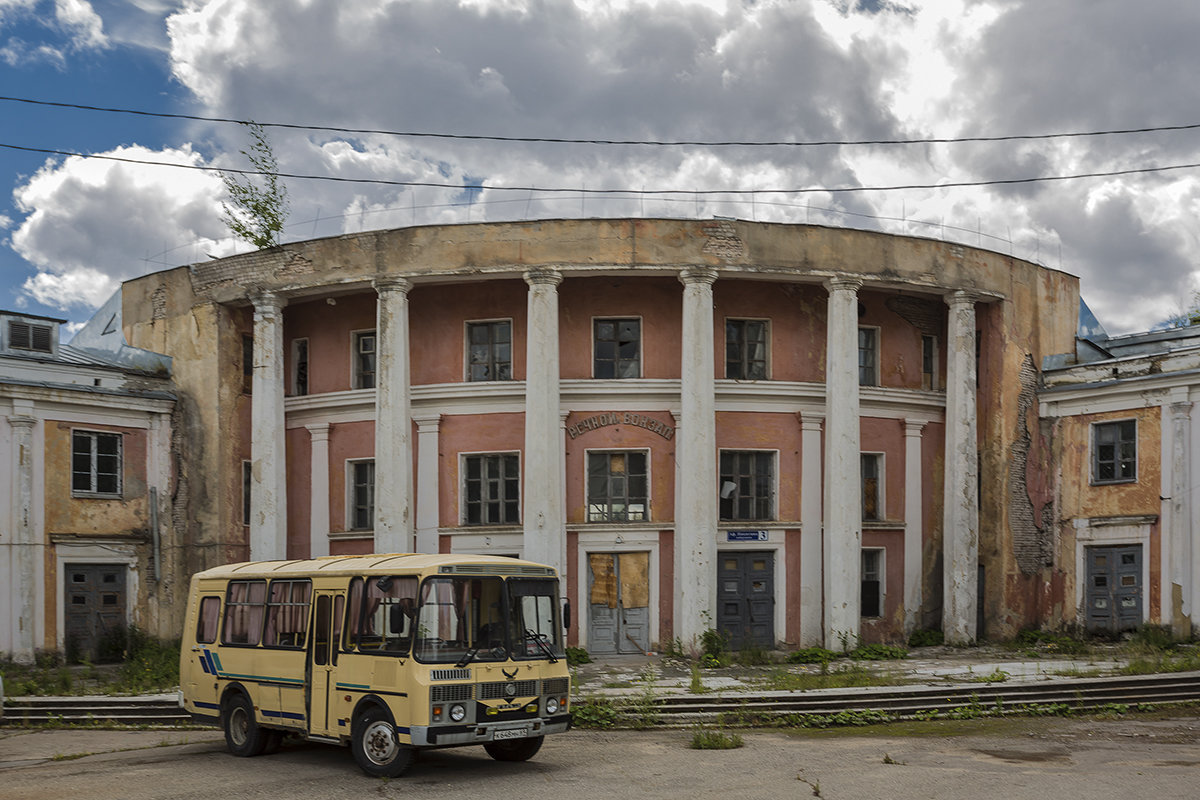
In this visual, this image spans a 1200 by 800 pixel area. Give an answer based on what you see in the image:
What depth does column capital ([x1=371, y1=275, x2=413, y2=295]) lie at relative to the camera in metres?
24.4

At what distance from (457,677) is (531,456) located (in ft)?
38.9

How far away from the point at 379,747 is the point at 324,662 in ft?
4.10

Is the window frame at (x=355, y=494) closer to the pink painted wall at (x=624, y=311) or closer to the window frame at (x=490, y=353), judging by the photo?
the window frame at (x=490, y=353)

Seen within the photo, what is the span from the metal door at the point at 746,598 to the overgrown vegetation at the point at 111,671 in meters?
10.7

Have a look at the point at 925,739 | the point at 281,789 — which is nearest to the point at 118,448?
the point at 281,789

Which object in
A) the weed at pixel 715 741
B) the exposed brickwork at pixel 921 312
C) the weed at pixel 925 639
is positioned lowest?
the weed at pixel 925 639

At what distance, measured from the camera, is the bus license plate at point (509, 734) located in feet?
→ 39.5

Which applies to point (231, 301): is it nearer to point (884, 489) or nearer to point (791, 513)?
point (791, 513)

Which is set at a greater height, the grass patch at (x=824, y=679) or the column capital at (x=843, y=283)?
the column capital at (x=843, y=283)

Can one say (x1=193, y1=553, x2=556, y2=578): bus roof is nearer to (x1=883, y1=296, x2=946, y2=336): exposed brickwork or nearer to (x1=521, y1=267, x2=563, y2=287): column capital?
(x1=521, y1=267, x2=563, y2=287): column capital

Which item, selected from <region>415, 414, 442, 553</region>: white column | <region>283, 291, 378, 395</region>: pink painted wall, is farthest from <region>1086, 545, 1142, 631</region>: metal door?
<region>283, 291, 378, 395</region>: pink painted wall

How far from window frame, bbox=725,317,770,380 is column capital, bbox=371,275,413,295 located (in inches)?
269

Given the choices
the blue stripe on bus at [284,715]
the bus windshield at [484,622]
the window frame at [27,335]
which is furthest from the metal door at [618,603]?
the window frame at [27,335]

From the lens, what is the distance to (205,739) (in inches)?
627
